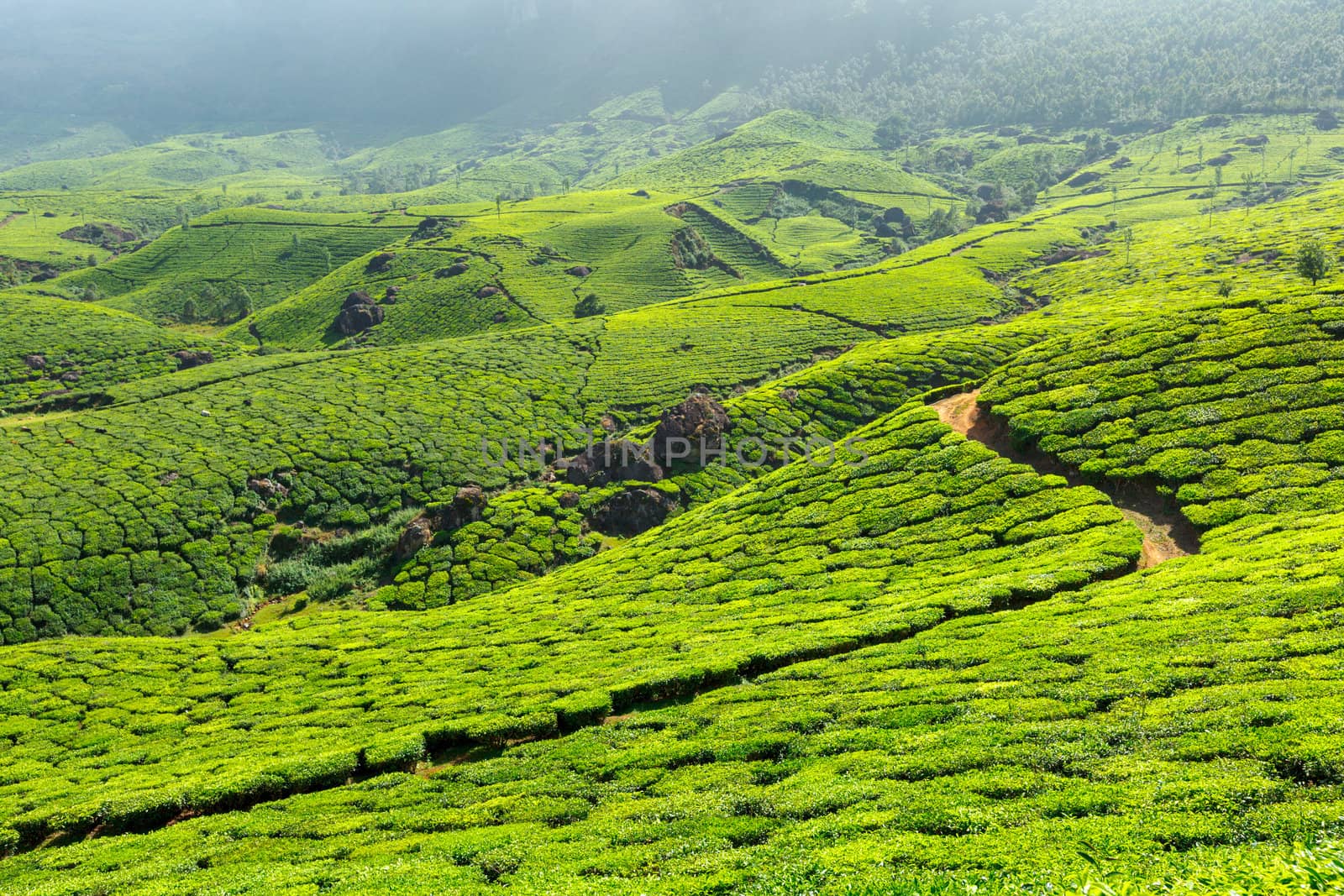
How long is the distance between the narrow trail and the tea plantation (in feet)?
1.24

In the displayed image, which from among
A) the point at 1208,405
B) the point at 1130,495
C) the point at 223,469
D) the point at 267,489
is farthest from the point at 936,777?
the point at 223,469

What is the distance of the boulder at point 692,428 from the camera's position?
2869 inches

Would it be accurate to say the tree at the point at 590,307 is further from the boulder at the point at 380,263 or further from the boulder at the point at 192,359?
the boulder at the point at 192,359

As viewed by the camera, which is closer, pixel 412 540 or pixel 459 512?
pixel 412 540

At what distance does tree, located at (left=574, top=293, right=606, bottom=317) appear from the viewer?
154 m

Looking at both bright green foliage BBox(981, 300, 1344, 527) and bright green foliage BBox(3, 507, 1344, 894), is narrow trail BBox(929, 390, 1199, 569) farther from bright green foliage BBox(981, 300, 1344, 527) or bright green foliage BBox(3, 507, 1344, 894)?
bright green foliage BBox(3, 507, 1344, 894)

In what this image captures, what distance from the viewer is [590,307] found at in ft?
509

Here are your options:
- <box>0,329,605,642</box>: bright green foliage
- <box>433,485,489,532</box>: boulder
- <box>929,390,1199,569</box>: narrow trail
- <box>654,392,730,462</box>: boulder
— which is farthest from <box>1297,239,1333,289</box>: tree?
<box>433,485,489,532</box>: boulder

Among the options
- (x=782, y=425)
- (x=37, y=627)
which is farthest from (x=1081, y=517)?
(x=37, y=627)

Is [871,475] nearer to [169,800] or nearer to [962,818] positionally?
[962,818]

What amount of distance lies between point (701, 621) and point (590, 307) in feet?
413

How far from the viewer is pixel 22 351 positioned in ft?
359

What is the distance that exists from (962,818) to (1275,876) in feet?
20.7

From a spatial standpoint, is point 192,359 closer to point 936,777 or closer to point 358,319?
point 358,319
